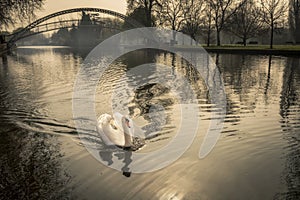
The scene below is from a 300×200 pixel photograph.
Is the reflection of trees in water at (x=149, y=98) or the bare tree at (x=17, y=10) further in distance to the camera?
the bare tree at (x=17, y=10)

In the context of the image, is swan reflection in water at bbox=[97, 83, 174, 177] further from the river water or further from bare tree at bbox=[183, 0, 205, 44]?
bare tree at bbox=[183, 0, 205, 44]

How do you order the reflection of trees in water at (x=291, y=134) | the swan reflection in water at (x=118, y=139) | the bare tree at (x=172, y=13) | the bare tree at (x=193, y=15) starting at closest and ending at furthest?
the reflection of trees in water at (x=291, y=134) < the swan reflection in water at (x=118, y=139) < the bare tree at (x=193, y=15) < the bare tree at (x=172, y=13)

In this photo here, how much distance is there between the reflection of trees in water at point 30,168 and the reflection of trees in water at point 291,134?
16.7 ft

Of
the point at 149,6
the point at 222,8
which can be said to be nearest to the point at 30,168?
the point at 222,8

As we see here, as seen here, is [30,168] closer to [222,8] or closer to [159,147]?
[159,147]

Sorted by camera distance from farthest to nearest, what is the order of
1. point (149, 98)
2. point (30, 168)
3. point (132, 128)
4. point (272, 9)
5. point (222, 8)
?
point (222, 8) < point (272, 9) < point (149, 98) < point (132, 128) < point (30, 168)

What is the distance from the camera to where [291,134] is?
403 inches

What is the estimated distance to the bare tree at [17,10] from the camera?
42675 mm

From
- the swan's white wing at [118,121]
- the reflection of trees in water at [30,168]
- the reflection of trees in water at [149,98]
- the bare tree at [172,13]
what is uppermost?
the bare tree at [172,13]

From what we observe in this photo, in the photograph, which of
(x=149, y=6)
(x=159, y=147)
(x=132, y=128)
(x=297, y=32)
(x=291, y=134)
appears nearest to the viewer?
(x=159, y=147)

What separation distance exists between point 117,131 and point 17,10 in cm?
4244

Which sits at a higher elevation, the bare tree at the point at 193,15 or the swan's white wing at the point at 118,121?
the bare tree at the point at 193,15

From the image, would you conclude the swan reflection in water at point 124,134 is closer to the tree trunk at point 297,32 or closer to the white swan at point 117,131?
the white swan at point 117,131

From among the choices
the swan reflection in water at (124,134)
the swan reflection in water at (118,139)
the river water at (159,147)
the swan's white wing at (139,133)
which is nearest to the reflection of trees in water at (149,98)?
the river water at (159,147)
